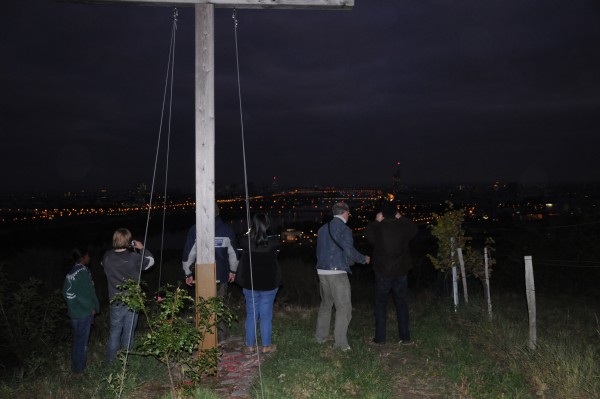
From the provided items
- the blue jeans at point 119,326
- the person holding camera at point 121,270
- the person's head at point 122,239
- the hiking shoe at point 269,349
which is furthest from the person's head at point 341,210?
the blue jeans at point 119,326

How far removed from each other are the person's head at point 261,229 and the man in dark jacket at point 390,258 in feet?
4.71

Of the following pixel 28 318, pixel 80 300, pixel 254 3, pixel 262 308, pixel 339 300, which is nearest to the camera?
pixel 254 3

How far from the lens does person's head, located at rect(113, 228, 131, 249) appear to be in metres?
5.42

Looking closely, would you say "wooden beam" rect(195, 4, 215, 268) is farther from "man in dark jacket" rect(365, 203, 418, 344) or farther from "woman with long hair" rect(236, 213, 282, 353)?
"man in dark jacket" rect(365, 203, 418, 344)

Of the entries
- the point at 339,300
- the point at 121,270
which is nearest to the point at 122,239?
the point at 121,270

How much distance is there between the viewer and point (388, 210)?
20.2ft

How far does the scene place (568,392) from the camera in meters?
4.36

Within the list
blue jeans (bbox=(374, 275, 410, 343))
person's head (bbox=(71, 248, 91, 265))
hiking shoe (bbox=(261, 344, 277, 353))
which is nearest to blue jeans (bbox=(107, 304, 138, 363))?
person's head (bbox=(71, 248, 91, 265))

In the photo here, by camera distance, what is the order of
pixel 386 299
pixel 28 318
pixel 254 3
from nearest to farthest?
pixel 254 3, pixel 386 299, pixel 28 318

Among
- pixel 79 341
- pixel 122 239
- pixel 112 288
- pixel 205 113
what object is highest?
pixel 205 113

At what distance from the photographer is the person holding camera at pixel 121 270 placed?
546 cm

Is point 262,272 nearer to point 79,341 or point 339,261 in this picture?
point 339,261

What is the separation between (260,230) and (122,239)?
5.05ft

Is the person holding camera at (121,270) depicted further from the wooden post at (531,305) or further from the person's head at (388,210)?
the wooden post at (531,305)
